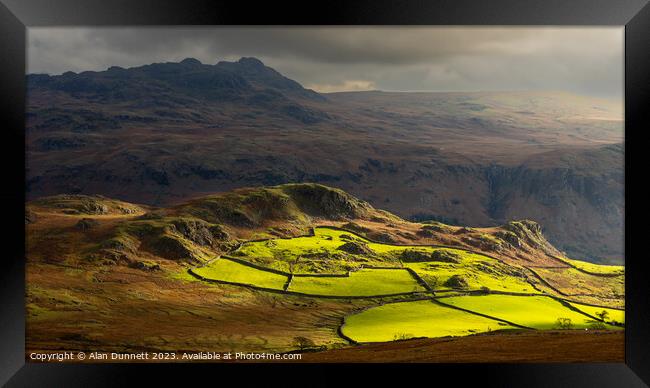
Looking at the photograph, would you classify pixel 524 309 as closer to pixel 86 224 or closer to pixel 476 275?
pixel 476 275

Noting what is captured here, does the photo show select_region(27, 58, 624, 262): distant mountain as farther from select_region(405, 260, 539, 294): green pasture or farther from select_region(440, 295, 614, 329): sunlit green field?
select_region(440, 295, 614, 329): sunlit green field

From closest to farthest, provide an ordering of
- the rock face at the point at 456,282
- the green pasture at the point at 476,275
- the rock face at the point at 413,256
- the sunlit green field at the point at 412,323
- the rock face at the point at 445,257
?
the sunlit green field at the point at 412,323
the rock face at the point at 456,282
the green pasture at the point at 476,275
the rock face at the point at 413,256
the rock face at the point at 445,257

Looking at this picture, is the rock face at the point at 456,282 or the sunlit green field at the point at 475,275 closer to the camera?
the rock face at the point at 456,282

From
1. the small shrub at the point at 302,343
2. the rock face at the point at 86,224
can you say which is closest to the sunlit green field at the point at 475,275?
the small shrub at the point at 302,343

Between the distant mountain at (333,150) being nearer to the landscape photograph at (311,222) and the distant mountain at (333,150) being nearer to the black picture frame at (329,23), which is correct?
the landscape photograph at (311,222)

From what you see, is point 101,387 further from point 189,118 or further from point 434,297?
point 189,118

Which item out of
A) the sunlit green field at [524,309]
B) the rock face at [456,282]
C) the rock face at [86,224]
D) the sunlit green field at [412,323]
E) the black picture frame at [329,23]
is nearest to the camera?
the black picture frame at [329,23]
